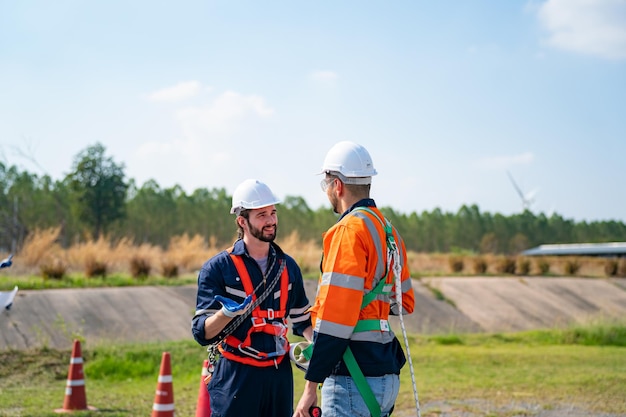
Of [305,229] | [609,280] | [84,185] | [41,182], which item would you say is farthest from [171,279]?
[305,229]

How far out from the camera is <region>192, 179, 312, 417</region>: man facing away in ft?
15.0

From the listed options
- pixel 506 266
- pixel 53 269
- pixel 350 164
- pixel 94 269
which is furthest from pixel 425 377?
pixel 506 266

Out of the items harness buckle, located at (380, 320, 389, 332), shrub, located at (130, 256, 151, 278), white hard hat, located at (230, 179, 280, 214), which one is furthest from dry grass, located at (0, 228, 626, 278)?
harness buckle, located at (380, 320, 389, 332)

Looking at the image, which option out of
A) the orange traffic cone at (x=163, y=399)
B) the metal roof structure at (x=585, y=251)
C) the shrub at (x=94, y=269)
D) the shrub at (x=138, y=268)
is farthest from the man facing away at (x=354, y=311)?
the metal roof structure at (x=585, y=251)

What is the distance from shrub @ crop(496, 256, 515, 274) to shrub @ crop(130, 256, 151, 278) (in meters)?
16.6

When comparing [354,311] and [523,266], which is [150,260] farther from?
[354,311]

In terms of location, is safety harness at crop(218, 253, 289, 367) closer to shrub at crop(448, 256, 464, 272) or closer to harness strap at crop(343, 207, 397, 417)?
harness strap at crop(343, 207, 397, 417)

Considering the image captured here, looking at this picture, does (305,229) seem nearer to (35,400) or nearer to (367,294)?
(35,400)

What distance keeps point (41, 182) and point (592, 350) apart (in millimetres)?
44310

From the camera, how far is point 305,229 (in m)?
66.2

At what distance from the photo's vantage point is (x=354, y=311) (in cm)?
390

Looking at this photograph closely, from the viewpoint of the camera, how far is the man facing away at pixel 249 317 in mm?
4586

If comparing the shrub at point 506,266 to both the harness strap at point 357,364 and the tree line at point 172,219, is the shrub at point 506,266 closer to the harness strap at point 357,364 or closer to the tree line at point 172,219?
the tree line at point 172,219

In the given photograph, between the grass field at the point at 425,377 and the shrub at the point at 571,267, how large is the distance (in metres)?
17.6
